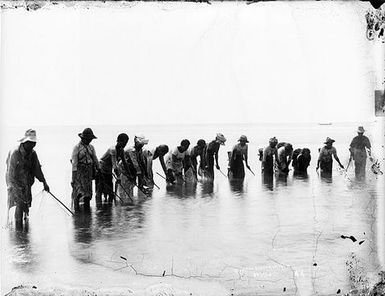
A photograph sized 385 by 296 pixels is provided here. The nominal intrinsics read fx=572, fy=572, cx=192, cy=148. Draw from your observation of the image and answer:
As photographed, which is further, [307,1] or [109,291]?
[307,1]

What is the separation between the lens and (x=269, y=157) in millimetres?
4516

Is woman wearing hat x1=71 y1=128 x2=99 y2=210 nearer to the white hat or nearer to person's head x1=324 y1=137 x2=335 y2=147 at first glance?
the white hat

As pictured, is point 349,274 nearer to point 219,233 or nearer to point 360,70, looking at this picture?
point 219,233

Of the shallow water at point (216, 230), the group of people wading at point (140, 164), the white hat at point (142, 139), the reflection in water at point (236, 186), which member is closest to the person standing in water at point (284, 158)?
the group of people wading at point (140, 164)

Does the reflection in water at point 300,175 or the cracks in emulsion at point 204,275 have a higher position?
the reflection in water at point 300,175

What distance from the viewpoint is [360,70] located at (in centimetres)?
438

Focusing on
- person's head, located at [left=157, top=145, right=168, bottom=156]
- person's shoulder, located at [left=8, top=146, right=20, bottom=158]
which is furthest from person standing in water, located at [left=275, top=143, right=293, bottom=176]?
person's shoulder, located at [left=8, top=146, right=20, bottom=158]

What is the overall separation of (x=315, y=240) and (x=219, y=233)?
28.4 inches

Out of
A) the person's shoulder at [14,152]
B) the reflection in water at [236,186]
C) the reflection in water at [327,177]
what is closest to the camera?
the person's shoulder at [14,152]

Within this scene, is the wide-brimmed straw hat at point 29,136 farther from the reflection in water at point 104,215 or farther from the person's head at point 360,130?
the person's head at point 360,130

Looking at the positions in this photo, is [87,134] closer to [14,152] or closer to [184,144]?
[14,152]

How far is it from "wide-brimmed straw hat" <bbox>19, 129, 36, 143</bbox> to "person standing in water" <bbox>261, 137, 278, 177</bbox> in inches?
69.3

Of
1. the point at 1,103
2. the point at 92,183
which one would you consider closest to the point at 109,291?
the point at 92,183

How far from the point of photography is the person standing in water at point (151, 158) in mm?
4375
